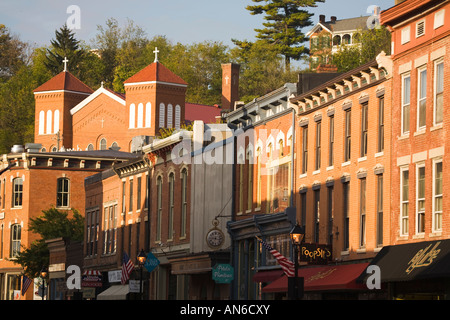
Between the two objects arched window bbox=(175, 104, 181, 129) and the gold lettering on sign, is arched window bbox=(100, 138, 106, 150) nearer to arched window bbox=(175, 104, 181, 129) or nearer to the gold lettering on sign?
arched window bbox=(175, 104, 181, 129)

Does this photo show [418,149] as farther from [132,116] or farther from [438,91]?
[132,116]

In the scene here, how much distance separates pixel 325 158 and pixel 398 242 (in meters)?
6.74

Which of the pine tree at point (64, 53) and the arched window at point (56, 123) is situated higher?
the pine tree at point (64, 53)

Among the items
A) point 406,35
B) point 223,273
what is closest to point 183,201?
point 223,273

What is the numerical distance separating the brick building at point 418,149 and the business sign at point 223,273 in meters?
11.1

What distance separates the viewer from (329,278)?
35.0 metres

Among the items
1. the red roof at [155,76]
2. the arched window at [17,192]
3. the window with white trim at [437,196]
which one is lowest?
the window with white trim at [437,196]

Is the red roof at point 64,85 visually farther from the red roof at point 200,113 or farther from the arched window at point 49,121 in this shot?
the red roof at point 200,113

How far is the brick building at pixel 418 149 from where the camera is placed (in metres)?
29.8

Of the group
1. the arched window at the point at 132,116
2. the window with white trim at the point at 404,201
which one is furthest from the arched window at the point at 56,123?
the window with white trim at the point at 404,201

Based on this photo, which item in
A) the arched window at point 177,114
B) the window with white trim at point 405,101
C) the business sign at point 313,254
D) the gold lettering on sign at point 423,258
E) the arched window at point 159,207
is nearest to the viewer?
the gold lettering on sign at point 423,258

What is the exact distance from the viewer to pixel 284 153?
4209cm
